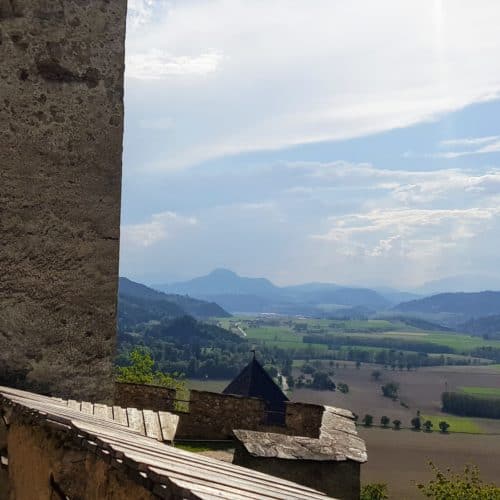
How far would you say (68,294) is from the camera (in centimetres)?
572

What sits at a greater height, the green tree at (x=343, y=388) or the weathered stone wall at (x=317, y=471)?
the weathered stone wall at (x=317, y=471)

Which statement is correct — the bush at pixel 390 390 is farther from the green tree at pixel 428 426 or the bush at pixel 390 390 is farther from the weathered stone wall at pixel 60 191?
the weathered stone wall at pixel 60 191

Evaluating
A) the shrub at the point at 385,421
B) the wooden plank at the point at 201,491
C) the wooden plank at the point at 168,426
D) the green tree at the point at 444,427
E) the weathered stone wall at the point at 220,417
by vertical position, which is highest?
the wooden plank at the point at 201,491

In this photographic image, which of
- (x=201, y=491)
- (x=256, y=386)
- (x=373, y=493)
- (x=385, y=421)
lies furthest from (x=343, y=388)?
(x=201, y=491)

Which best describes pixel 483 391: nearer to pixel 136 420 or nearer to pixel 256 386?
pixel 256 386

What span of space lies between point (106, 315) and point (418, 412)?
2950 inches

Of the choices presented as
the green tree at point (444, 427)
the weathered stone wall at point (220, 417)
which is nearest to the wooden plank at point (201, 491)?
the weathered stone wall at point (220, 417)

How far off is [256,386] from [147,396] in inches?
181

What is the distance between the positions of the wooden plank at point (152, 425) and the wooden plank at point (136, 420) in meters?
0.03

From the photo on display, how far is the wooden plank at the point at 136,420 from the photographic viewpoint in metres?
4.87

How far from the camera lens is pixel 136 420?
16.9 feet

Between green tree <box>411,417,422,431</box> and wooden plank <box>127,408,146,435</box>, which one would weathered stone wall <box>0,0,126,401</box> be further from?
green tree <box>411,417,422,431</box>

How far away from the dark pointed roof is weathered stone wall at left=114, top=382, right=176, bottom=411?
4.18 m

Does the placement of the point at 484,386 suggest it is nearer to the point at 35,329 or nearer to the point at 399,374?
the point at 399,374
